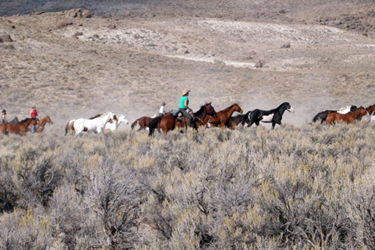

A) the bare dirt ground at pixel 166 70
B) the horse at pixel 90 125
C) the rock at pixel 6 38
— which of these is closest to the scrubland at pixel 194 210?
the horse at pixel 90 125

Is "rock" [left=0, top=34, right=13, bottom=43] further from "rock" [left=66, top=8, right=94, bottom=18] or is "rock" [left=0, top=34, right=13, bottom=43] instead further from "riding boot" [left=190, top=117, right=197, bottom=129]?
"riding boot" [left=190, top=117, right=197, bottom=129]

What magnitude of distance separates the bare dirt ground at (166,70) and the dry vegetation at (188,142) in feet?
0.76

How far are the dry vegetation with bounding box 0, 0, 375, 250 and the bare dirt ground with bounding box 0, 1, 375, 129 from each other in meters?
0.23

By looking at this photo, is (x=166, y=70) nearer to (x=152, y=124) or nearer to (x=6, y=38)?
(x=6, y=38)

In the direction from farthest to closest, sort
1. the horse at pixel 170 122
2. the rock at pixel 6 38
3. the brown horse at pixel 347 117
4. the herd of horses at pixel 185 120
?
1. the rock at pixel 6 38
2. the brown horse at pixel 347 117
3. the herd of horses at pixel 185 120
4. the horse at pixel 170 122

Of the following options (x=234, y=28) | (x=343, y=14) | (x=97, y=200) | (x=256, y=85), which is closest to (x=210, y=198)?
(x=97, y=200)

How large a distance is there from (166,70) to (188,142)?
2992 cm

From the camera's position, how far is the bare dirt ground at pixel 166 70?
28250mm

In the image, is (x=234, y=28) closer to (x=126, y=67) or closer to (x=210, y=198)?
(x=126, y=67)


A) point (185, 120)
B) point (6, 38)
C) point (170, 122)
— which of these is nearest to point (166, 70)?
point (6, 38)

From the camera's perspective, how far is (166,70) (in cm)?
3956

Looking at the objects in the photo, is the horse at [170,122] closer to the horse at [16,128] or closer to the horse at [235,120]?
the horse at [235,120]

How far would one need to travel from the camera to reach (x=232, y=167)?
6.62 meters

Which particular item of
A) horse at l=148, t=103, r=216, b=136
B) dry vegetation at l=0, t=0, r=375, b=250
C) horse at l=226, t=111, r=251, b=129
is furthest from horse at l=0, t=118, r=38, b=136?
horse at l=226, t=111, r=251, b=129
